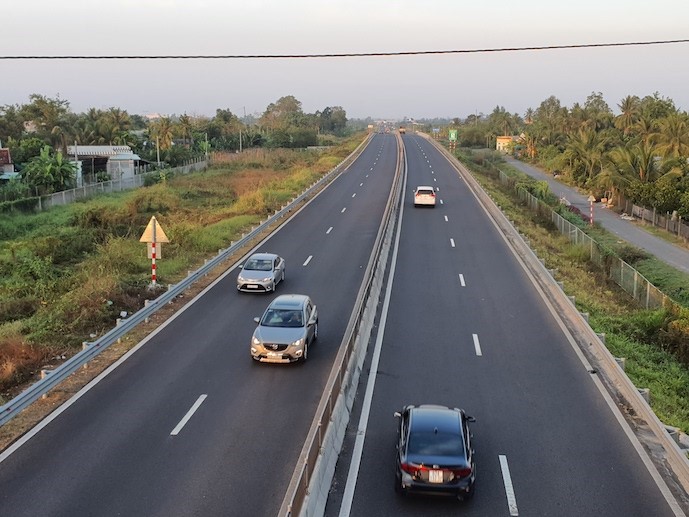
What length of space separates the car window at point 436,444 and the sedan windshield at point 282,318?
6.98 metres

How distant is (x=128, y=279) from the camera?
25625 mm

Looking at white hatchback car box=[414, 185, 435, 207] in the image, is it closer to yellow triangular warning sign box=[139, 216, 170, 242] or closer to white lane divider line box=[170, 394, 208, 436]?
yellow triangular warning sign box=[139, 216, 170, 242]

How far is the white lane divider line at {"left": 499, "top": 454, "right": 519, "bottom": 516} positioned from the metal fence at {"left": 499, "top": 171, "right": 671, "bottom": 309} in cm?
1532

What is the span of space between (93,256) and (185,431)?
2235 cm

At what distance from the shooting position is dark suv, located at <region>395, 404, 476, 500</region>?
36.1 ft

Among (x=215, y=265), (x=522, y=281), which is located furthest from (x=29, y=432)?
(x=522, y=281)

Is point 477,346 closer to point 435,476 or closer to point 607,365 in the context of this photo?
point 607,365

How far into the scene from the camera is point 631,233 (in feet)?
163

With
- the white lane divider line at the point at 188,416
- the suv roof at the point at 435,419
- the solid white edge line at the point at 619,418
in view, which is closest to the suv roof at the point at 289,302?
the white lane divider line at the point at 188,416

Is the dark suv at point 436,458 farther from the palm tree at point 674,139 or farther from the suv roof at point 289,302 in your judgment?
the palm tree at point 674,139

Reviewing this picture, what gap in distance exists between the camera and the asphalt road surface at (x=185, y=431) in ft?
36.6

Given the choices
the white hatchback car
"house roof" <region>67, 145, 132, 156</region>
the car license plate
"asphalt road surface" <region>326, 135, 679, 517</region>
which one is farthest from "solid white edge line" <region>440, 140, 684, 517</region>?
"house roof" <region>67, 145, 132, 156</region>

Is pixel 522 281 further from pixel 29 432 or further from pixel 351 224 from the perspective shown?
pixel 29 432

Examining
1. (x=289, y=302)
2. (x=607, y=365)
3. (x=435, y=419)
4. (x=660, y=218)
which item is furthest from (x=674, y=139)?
(x=435, y=419)
